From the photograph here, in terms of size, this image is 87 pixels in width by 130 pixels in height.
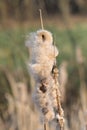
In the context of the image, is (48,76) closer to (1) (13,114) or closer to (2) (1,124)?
(2) (1,124)

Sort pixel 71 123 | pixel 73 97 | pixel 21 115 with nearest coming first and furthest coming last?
pixel 21 115, pixel 71 123, pixel 73 97

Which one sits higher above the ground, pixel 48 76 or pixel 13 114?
pixel 48 76

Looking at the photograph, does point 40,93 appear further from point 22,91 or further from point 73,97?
point 73,97

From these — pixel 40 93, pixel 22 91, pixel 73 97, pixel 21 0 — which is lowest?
pixel 73 97

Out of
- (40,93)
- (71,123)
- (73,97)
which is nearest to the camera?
(40,93)

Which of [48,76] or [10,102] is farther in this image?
[10,102]

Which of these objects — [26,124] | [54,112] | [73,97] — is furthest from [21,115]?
[73,97]

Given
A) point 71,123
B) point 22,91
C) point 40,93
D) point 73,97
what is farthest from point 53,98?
point 73,97

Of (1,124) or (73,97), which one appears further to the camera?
(73,97)

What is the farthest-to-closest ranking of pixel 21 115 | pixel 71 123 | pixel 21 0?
pixel 71 123
pixel 21 115
pixel 21 0
